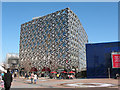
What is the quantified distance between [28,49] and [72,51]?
26.5 metres

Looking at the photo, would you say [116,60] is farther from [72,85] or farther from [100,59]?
[72,85]

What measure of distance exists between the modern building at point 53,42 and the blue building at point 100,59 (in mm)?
25786

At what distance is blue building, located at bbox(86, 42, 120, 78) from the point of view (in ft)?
128

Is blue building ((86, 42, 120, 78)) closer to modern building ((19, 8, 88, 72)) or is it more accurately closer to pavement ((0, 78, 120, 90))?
pavement ((0, 78, 120, 90))

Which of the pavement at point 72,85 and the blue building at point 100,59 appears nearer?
the pavement at point 72,85

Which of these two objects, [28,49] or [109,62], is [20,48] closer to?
[28,49]

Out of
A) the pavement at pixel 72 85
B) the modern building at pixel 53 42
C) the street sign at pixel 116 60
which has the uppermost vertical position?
the modern building at pixel 53 42

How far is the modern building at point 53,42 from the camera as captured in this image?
68.6 m

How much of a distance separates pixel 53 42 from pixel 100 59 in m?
35.7

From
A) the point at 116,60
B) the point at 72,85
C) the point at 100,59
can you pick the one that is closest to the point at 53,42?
the point at 100,59

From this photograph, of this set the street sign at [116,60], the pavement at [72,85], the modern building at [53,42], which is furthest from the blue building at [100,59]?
the modern building at [53,42]

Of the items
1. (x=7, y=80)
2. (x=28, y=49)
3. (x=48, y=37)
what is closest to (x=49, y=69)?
(x=48, y=37)

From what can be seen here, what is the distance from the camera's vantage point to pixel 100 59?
40.1 metres

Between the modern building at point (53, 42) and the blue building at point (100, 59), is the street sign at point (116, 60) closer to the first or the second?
the blue building at point (100, 59)
